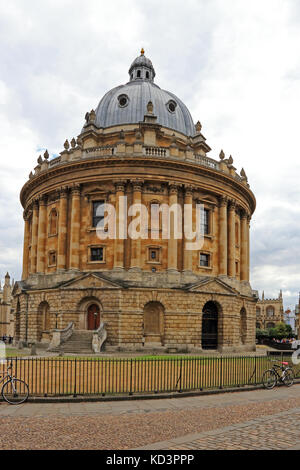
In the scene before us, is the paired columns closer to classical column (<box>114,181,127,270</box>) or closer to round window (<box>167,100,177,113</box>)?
classical column (<box>114,181,127,270</box>)

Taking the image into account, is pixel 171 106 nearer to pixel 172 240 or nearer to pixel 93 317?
pixel 172 240

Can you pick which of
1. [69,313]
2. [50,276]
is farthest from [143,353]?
[50,276]

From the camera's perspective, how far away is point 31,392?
14.1 metres

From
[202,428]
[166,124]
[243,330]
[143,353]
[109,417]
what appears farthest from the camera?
[166,124]

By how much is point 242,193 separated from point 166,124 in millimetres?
11103

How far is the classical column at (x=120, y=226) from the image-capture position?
3594 centimetres

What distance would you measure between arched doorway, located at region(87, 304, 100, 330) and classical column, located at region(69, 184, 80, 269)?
155 inches

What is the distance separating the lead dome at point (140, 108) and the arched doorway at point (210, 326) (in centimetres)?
2011

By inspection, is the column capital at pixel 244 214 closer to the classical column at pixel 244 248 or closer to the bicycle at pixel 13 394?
the classical column at pixel 244 248

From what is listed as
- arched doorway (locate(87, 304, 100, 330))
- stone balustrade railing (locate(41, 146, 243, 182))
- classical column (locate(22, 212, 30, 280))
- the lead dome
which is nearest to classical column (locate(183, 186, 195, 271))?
stone balustrade railing (locate(41, 146, 243, 182))

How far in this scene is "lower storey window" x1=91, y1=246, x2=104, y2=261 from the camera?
3731cm

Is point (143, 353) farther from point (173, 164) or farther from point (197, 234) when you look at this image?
point (173, 164)

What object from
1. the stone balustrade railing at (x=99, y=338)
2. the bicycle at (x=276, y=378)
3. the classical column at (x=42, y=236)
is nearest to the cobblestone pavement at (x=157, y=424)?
the bicycle at (x=276, y=378)

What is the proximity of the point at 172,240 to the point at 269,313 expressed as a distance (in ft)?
275
